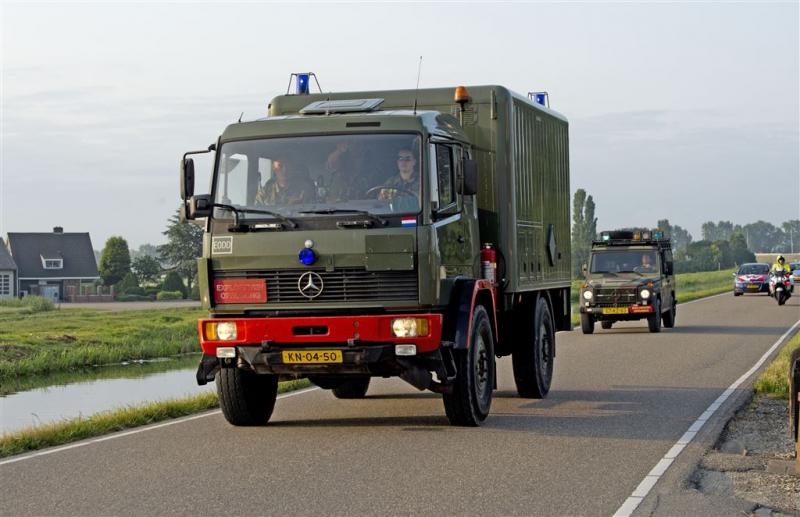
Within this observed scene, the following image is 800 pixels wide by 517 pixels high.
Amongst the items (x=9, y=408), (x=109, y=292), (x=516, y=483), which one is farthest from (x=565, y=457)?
(x=109, y=292)

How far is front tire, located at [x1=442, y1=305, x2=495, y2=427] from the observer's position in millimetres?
11391

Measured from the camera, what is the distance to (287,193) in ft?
36.0

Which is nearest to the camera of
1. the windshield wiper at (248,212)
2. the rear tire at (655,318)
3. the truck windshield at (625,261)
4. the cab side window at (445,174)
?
the windshield wiper at (248,212)

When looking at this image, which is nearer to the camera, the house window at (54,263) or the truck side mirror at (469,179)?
the truck side mirror at (469,179)

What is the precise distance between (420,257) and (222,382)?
8.27ft

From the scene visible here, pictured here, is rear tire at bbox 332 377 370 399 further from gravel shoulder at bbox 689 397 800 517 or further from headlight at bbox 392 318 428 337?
gravel shoulder at bbox 689 397 800 517

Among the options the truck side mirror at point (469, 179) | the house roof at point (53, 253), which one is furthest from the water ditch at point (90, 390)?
the house roof at point (53, 253)

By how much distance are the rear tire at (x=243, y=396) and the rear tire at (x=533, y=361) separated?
130 inches

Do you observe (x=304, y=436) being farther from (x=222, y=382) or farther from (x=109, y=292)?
(x=109, y=292)

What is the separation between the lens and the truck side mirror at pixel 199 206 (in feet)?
36.2

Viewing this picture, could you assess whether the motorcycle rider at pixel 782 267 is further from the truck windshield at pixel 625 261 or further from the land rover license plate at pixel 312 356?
the land rover license plate at pixel 312 356

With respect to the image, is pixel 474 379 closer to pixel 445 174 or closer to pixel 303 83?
pixel 445 174

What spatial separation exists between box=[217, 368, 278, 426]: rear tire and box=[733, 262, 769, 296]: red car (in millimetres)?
45457

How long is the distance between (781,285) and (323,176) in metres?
36.2
